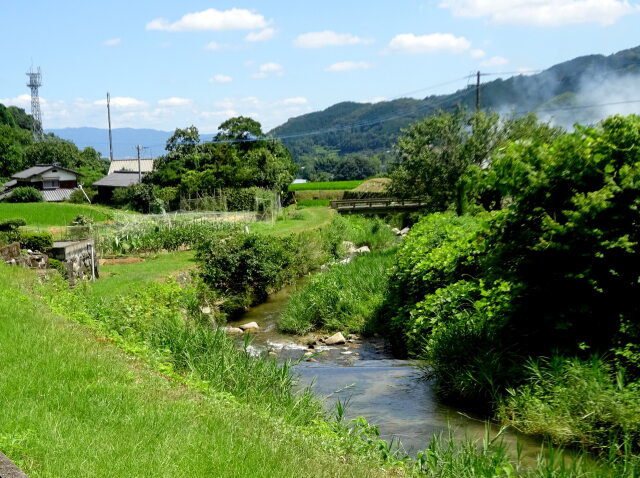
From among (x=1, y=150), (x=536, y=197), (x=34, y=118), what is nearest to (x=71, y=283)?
(x=536, y=197)

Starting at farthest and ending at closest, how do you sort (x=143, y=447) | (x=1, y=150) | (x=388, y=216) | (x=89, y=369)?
1. (x=1, y=150)
2. (x=388, y=216)
3. (x=89, y=369)
4. (x=143, y=447)

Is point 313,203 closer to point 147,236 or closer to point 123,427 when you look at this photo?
point 147,236

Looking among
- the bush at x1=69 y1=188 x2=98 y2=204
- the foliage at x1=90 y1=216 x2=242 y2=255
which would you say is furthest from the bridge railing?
the bush at x1=69 y1=188 x2=98 y2=204

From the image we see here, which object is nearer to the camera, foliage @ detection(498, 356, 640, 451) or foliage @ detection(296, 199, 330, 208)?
foliage @ detection(498, 356, 640, 451)

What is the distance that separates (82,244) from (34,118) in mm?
110883

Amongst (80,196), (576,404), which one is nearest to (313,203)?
(80,196)

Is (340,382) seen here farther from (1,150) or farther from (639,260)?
(1,150)

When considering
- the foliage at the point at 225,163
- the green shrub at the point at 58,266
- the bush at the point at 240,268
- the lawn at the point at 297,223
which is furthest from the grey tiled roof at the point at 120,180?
the green shrub at the point at 58,266

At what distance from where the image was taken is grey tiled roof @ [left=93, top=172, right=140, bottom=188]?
6503cm

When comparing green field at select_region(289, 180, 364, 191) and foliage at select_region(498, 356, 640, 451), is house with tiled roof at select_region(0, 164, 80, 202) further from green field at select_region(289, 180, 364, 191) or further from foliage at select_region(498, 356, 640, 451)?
foliage at select_region(498, 356, 640, 451)

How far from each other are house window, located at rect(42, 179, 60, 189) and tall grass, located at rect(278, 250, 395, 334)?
5674cm

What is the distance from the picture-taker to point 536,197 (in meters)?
11.1

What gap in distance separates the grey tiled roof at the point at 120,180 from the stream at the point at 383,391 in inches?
1973

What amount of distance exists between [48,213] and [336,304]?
33247 millimetres
